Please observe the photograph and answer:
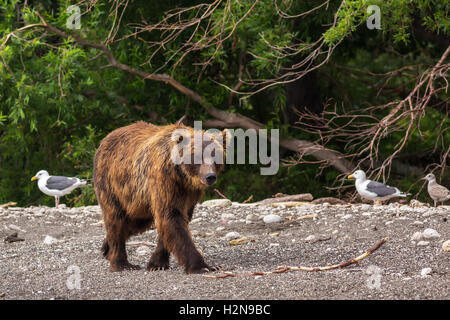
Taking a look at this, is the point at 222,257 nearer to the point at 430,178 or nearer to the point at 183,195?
the point at 183,195

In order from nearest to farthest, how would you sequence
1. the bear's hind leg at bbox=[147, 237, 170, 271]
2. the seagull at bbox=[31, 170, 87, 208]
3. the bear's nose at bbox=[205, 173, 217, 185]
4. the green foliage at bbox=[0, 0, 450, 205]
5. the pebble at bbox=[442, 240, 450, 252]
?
the bear's nose at bbox=[205, 173, 217, 185] → the pebble at bbox=[442, 240, 450, 252] → the bear's hind leg at bbox=[147, 237, 170, 271] → the seagull at bbox=[31, 170, 87, 208] → the green foliage at bbox=[0, 0, 450, 205]

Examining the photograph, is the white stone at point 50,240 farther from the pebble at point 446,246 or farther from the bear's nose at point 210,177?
the pebble at point 446,246

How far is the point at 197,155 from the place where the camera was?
18.6ft

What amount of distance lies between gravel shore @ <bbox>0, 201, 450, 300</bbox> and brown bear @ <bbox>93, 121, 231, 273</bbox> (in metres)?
0.21

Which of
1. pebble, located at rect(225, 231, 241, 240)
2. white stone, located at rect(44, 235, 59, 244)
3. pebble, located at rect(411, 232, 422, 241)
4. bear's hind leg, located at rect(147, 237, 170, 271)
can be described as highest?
pebble, located at rect(411, 232, 422, 241)

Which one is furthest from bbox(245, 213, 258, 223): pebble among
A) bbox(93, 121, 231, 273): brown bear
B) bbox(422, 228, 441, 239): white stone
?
bbox(422, 228, 441, 239): white stone

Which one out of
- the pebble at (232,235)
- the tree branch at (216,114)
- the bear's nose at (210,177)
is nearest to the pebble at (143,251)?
the pebble at (232,235)

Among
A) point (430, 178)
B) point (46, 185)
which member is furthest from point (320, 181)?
point (46, 185)

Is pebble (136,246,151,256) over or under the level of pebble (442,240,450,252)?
under

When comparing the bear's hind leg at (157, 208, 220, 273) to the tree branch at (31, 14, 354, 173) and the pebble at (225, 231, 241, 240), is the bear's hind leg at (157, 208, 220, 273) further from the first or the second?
the tree branch at (31, 14, 354, 173)

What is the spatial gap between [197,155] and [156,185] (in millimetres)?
445

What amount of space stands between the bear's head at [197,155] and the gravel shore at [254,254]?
0.78 metres

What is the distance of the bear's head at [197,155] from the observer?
565 centimetres

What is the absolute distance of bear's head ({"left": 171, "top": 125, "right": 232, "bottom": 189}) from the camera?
5.65 m
